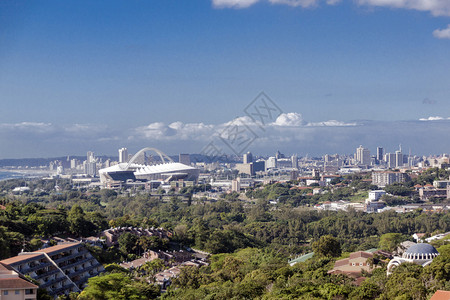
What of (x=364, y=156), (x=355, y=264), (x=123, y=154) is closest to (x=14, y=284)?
(x=355, y=264)

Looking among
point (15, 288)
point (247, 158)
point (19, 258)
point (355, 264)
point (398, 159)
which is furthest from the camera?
point (247, 158)

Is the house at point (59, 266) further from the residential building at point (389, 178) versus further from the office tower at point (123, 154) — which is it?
the office tower at point (123, 154)

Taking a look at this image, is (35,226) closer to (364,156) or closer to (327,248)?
(327,248)

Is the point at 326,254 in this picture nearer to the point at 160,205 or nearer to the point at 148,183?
the point at 160,205

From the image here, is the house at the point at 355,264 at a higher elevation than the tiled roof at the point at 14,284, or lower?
lower

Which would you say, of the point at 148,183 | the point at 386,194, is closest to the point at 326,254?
the point at 386,194

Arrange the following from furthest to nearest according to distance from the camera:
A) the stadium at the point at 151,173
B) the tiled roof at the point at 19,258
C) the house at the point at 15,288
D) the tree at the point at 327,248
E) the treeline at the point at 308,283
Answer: the stadium at the point at 151,173, the tree at the point at 327,248, the tiled roof at the point at 19,258, the treeline at the point at 308,283, the house at the point at 15,288

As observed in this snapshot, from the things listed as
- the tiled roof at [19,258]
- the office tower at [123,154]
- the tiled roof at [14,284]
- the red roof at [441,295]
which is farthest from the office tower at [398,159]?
the tiled roof at [14,284]
